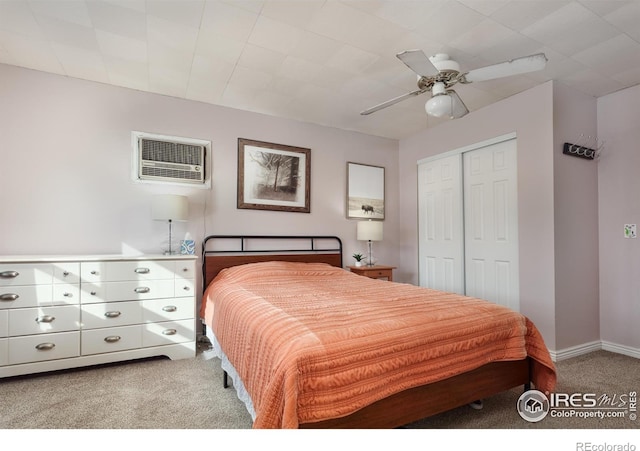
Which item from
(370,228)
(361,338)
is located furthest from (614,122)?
(361,338)

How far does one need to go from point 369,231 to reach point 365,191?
2.15ft

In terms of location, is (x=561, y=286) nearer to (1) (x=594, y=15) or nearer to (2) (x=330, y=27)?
(1) (x=594, y=15)

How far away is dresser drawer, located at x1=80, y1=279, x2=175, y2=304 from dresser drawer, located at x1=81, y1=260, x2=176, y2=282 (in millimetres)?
41

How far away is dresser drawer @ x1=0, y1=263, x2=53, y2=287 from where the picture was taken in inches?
Result: 90.9

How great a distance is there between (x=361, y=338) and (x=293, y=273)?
1.78m

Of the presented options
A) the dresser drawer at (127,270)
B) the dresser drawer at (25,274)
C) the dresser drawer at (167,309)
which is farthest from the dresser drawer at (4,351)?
the dresser drawer at (167,309)

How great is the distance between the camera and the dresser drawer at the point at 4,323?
2297 millimetres

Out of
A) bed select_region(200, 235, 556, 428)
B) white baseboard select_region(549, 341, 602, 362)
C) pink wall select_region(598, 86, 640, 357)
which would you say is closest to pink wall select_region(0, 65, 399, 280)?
bed select_region(200, 235, 556, 428)

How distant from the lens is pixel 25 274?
2.36m

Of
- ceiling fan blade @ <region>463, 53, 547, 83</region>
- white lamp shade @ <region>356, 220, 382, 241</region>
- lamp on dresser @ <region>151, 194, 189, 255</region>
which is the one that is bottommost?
white lamp shade @ <region>356, 220, 382, 241</region>

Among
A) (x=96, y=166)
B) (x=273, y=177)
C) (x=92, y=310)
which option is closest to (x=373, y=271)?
(x=273, y=177)

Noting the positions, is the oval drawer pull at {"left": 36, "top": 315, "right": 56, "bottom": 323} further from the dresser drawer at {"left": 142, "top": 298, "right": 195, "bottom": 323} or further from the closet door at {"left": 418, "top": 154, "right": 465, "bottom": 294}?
the closet door at {"left": 418, "top": 154, "right": 465, "bottom": 294}

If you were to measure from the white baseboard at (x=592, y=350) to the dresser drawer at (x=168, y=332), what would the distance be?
317 cm

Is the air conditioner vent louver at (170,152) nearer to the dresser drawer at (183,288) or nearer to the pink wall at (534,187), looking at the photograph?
the dresser drawer at (183,288)
